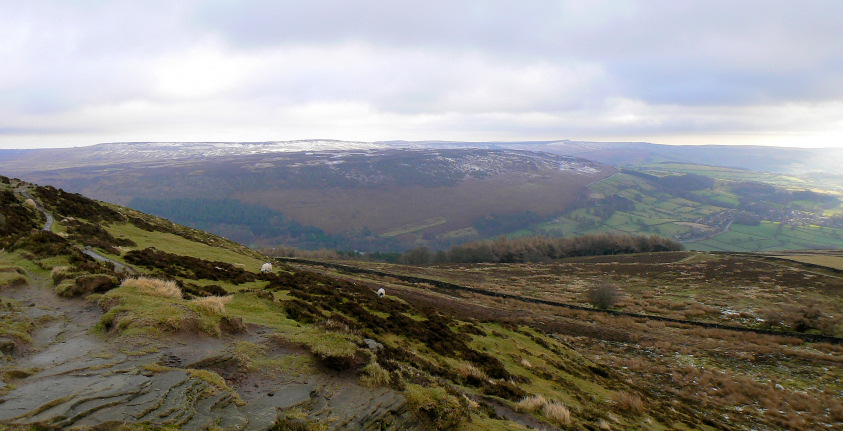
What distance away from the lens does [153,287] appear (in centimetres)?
1141

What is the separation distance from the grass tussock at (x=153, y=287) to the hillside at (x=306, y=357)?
0.11m

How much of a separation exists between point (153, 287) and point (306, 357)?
6.32m

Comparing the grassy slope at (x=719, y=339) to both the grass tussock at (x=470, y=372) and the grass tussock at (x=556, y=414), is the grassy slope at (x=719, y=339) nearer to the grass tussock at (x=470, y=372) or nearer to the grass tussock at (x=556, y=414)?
the grass tussock at (x=470, y=372)

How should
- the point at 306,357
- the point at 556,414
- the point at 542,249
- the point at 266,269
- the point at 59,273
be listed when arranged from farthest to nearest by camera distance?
the point at 542,249 → the point at 266,269 → the point at 59,273 → the point at 556,414 → the point at 306,357

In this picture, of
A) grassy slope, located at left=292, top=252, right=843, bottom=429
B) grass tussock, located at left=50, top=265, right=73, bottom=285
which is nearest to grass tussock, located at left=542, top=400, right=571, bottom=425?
grassy slope, located at left=292, top=252, right=843, bottom=429

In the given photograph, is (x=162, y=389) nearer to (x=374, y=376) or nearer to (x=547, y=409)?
(x=374, y=376)

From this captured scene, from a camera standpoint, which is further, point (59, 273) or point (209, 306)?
point (59, 273)

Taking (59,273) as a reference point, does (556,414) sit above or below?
below

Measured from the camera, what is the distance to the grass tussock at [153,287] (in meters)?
11.1

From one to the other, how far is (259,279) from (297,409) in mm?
14133

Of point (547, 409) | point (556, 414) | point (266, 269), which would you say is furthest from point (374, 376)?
point (266, 269)

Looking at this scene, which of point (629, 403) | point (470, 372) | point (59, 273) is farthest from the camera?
point (629, 403)

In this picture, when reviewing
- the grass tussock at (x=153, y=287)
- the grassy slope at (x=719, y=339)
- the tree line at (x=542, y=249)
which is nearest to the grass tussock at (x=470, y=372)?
the grassy slope at (x=719, y=339)

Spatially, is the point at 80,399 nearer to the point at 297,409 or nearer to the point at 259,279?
the point at 297,409
